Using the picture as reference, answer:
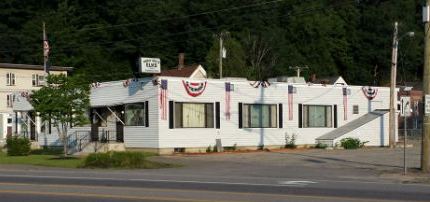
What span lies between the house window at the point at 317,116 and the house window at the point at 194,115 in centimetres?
718

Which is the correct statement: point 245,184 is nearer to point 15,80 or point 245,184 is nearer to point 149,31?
point 15,80

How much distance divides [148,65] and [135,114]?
111 inches

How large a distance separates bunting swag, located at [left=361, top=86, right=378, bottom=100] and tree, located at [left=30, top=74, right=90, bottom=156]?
769 inches

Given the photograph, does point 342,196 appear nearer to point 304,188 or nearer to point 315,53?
point 304,188

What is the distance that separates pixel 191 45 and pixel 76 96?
64.7 metres

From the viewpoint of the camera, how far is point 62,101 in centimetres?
3744

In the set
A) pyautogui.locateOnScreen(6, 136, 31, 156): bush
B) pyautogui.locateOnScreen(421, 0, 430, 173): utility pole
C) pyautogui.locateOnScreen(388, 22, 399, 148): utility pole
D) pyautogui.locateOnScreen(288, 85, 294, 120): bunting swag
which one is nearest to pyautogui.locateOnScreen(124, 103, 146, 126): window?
pyautogui.locateOnScreen(6, 136, 31, 156): bush

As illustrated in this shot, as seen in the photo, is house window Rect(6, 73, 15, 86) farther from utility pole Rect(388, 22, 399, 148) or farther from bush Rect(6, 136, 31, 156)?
utility pole Rect(388, 22, 399, 148)

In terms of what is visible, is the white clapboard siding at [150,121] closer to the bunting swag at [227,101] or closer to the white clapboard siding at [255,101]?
the white clapboard siding at [255,101]

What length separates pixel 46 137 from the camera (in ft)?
159

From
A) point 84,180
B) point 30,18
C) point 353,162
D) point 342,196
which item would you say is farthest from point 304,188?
point 30,18

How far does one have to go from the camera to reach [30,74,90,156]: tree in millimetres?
37469

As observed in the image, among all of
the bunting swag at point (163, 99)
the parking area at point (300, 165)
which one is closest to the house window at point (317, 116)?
the parking area at point (300, 165)

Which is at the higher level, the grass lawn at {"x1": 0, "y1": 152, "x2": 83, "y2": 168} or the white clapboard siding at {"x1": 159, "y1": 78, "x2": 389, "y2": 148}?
the white clapboard siding at {"x1": 159, "y1": 78, "x2": 389, "y2": 148}
